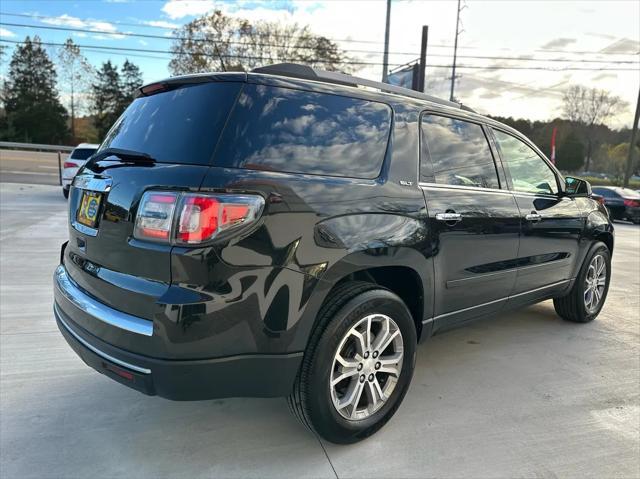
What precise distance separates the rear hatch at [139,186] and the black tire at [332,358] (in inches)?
28.8

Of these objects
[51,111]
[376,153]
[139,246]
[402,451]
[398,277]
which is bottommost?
[402,451]

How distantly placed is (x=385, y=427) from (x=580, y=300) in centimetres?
277

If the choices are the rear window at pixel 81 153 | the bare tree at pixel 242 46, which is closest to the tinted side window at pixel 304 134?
the rear window at pixel 81 153

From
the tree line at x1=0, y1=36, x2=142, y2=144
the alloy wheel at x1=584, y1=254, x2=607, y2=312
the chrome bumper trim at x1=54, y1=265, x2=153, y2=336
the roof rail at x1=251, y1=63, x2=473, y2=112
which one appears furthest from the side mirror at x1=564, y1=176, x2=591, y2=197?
the tree line at x1=0, y1=36, x2=142, y2=144

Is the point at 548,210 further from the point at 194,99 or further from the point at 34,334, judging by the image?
the point at 34,334

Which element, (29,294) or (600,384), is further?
(29,294)

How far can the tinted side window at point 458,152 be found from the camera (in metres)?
2.89

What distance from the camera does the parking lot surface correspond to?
2328 millimetres

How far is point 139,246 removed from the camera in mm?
2014

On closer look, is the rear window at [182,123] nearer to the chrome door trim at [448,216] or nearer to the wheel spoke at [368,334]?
the wheel spoke at [368,334]

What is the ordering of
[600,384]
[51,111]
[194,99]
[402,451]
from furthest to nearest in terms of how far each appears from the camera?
[51,111] → [600,384] → [402,451] → [194,99]

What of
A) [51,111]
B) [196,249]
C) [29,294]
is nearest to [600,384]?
[196,249]

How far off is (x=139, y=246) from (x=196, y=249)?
0.98 feet

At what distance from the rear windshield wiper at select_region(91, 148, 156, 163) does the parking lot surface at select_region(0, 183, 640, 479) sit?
57.9 inches
